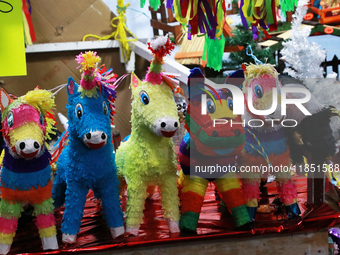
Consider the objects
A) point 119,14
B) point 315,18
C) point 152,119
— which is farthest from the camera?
point 315,18

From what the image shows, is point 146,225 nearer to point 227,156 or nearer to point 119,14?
point 227,156

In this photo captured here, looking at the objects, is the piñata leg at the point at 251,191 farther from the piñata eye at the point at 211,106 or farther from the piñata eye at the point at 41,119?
the piñata eye at the point at 41,119

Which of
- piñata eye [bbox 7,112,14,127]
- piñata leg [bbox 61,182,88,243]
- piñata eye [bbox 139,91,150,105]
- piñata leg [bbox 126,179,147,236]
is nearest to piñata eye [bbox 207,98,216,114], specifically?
piñata eye [bbox 139,91,150,105]

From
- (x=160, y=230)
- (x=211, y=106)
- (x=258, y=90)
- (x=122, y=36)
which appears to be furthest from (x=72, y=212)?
(x=122, y=36)

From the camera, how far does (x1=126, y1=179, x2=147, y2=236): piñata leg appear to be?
3.20ft

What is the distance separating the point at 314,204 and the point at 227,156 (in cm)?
31

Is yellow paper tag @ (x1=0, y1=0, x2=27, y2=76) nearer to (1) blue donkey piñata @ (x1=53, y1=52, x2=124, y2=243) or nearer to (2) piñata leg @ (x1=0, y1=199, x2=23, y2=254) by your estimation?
(1) blue donkey piñata @ (x1=53, y1=52, x2=124, y2=243)

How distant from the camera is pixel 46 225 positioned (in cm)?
95

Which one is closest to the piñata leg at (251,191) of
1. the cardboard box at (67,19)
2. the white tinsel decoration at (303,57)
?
the white tinsel decoration at (303,57)

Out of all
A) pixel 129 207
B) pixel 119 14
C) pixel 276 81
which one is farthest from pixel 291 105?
pixel 119 14

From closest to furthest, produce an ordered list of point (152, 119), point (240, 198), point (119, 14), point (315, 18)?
point (152, 119) < point (240, 198) < point (119, 14) < point (315, 18)

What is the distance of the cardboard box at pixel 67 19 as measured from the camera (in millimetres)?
1940

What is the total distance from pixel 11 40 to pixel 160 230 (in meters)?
0.66

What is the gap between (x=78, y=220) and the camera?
97 centimetres
